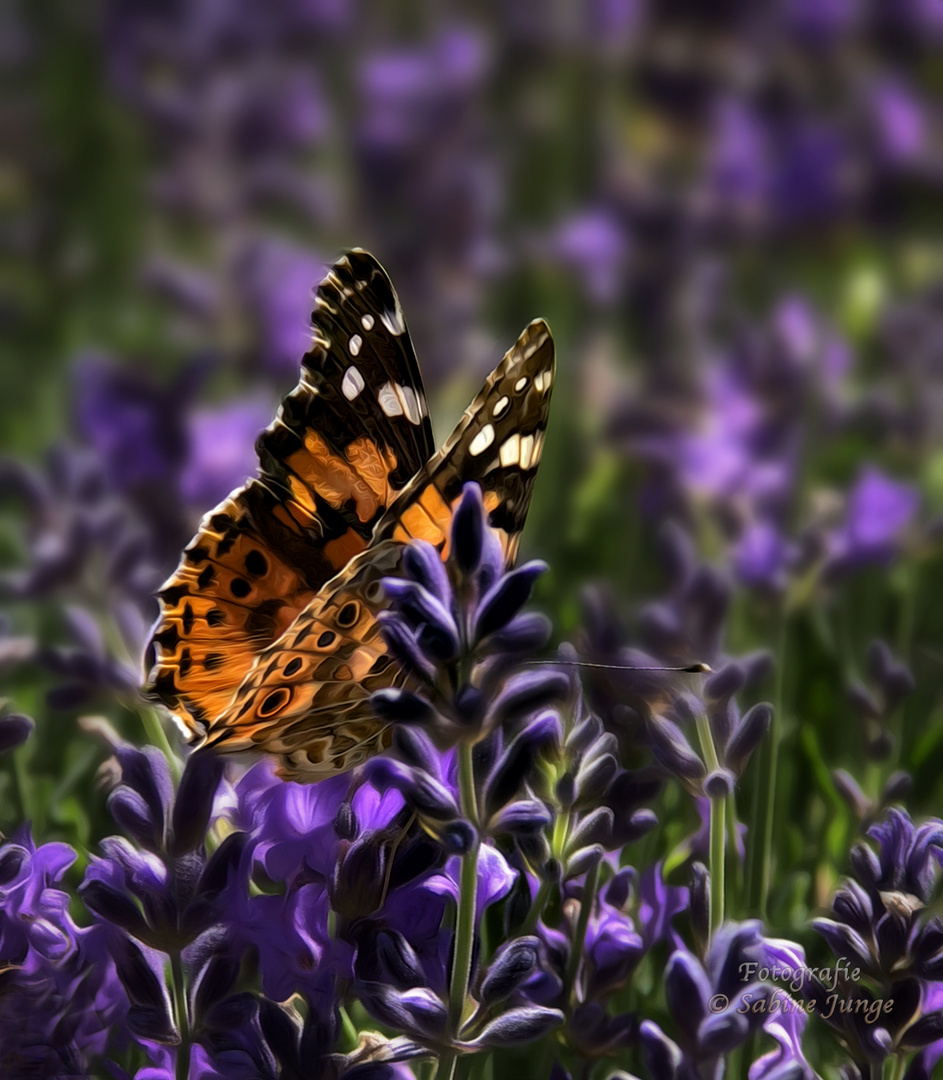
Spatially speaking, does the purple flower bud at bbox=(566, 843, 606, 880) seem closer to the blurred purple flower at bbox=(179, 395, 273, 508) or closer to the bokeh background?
A: the bokeh background

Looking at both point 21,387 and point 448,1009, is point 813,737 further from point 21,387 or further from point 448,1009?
point 21,387

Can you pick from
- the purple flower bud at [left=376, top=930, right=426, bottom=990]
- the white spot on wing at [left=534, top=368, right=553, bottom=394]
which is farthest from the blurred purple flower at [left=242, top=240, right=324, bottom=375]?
the purple flower bud at [left=376, top=930, right=426, bottom=990]

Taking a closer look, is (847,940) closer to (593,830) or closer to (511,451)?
(593,830)

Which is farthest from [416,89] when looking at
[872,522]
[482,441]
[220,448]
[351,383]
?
[482,441]

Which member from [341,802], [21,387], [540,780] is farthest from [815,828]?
[21,387]

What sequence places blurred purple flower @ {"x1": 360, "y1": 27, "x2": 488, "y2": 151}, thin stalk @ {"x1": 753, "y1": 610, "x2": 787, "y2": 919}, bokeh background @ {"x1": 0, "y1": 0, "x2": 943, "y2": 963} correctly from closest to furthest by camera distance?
thin stalk @ {"x1": 753, "y1": 610, "x2": 787, "y2": 919}
bokeh background @ {"x1": 0, "y1": 0, "x2": 943, "y2": 963}
blurred purple flower @ {"x1": 360, "y1": 27, "x2": 488, "y2": 151}

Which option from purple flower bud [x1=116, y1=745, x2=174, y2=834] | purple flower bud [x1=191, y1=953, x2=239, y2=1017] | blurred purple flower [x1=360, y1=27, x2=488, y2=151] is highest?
blurred purple flower [x1=360, y1=27, x2=488, y2=151]

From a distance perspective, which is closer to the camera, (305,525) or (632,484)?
(305,525)
